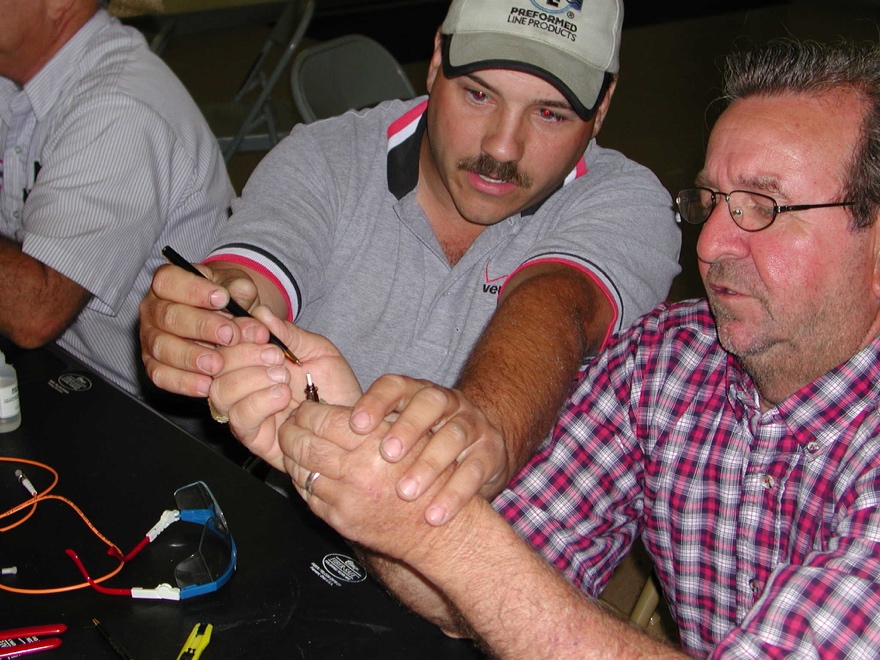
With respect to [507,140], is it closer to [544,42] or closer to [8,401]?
[544,42]

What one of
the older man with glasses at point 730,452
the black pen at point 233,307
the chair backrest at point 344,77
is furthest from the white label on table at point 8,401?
the chair backrest at point 344,77

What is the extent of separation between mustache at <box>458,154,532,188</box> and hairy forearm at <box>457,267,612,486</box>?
0.75 ft

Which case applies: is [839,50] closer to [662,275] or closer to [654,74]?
[662,275]

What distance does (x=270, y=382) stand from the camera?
1.24 metres

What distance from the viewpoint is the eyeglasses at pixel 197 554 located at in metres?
1.24

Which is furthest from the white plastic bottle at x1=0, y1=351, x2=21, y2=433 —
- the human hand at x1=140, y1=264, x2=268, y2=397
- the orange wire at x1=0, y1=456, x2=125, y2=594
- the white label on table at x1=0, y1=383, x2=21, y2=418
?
the human hand at x1=140, y1=264, x2=268, y2=397

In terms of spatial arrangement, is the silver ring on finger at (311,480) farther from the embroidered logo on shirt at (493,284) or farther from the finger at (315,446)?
the embroidered logo on shirt at (493,284)

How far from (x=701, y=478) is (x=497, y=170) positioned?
29.6 inches

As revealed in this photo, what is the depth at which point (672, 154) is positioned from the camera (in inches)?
256

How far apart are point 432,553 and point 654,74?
822cm

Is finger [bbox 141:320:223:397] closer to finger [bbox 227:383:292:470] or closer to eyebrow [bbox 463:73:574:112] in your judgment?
finger [bbox 227:383:292:470]

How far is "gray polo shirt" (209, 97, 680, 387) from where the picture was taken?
73.6 inches

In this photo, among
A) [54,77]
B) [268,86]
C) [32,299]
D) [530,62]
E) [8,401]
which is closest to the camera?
[8,401]

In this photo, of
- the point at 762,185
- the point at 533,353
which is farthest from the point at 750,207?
the point at 533,353
